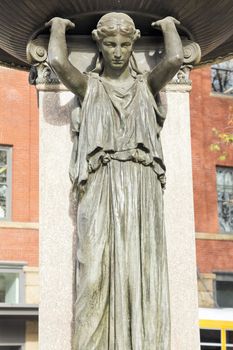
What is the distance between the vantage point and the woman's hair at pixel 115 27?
6.30 meters

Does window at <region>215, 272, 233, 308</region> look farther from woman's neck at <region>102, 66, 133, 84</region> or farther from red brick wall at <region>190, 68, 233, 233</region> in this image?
woman's neck at <region>102, 66, 133, 84</region>

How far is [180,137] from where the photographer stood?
277 inches

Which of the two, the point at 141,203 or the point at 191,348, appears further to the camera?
the point at 191,348

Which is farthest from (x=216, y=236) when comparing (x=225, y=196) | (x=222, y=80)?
(x=222, y=80)

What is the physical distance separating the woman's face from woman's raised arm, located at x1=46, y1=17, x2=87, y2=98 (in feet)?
0.77

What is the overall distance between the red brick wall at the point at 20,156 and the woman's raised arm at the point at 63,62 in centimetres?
2328

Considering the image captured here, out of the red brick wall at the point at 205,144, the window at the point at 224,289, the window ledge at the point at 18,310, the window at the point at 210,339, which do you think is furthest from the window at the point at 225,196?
the window at the point at 210,339

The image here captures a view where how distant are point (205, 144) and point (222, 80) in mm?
2909

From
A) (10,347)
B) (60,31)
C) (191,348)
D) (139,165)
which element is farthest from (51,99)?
(10,347)

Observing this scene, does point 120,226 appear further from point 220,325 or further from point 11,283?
point 11,283

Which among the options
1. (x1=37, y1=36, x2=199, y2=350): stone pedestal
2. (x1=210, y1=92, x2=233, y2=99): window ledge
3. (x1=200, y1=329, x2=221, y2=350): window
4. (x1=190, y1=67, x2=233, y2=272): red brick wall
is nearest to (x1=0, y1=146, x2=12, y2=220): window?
(x1=190, y1=67, x2=233, y2=272): red brick wall

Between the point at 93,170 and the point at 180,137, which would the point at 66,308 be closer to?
the point at 93,170

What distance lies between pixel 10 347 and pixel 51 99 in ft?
75.8

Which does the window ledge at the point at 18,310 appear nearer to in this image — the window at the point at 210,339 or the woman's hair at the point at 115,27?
the window at the point at 210,339
